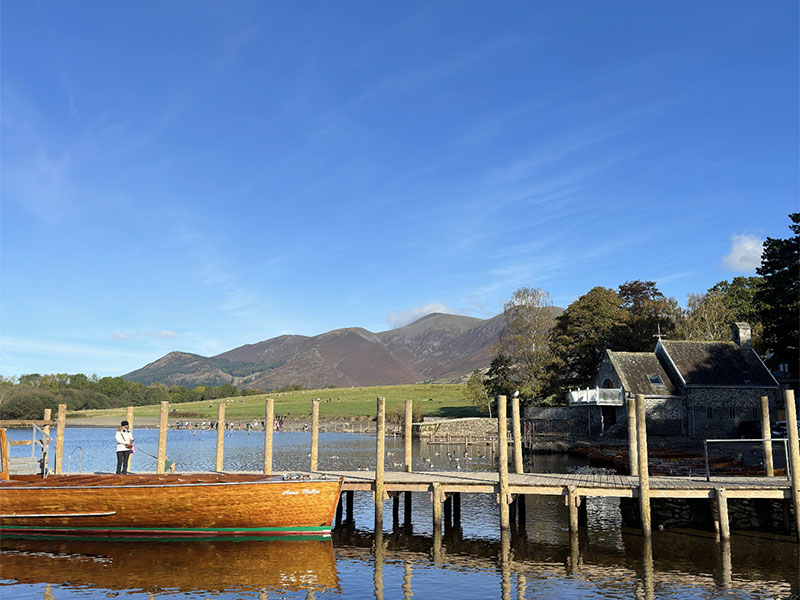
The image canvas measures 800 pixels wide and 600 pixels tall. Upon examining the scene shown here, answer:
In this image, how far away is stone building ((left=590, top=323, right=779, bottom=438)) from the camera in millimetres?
53906

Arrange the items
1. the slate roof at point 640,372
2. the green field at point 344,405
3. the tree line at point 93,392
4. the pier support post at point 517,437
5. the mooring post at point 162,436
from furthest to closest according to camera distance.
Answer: the tree line at point 93,392, the green field at point 344,405, the slate roof at point 640,372, the pier support post at point 517,437, the mooring post at point 162,436

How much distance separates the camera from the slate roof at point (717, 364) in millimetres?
54125

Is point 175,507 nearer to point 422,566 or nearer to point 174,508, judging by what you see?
point 174,508

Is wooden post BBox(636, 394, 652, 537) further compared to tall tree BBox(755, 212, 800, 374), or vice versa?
tall tree BBox(755, 212, 800, 374)

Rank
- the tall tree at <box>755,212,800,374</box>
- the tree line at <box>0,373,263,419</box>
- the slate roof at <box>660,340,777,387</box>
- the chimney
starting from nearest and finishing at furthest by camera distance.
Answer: the tall tree at <box>755,212,800,374</box>
the slate roof at <box>660,340,777,387</box>
the chimney
the tree line at <box>0,373,263,419</box>

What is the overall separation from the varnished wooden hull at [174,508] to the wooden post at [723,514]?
44.6 feet

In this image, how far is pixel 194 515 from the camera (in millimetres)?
22641

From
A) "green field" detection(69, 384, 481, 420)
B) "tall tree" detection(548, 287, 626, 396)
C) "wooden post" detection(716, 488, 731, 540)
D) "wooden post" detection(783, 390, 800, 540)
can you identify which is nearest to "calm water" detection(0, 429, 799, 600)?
"wooden post" detection(716, 488, 731, 540)

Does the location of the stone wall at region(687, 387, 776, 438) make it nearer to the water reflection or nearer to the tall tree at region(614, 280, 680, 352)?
the tall tree at region(614, 280, 680, 352)

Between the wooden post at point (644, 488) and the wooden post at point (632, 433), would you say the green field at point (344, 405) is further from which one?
the wooden post at point (644, 488)

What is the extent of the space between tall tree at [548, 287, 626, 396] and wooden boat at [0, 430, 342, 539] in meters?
50.8

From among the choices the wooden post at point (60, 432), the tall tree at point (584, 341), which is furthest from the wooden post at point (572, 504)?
the tall tree at point (584, 341)

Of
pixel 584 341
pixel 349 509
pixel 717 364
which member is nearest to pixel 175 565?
pixel 349 509

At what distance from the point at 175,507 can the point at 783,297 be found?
4900 centimetres
